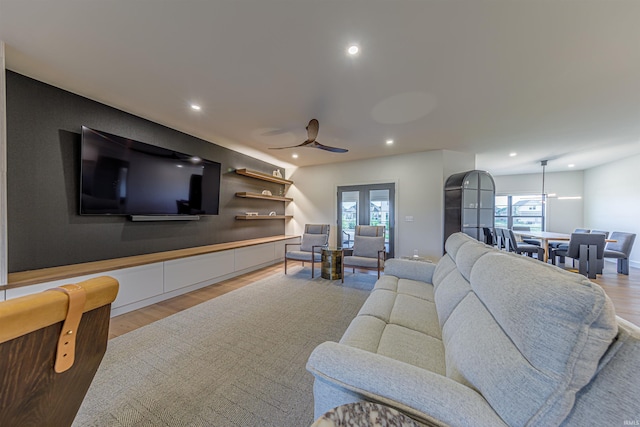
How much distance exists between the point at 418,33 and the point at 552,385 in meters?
2.18

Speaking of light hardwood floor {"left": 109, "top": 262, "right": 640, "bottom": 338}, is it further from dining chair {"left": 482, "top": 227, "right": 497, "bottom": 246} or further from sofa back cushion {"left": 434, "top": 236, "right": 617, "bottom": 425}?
sofa back cushion {"left": 434, "top": 236, "right": 617, "bottom": 425}

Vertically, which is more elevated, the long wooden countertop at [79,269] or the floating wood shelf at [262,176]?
the floating wood shelf at [262,176]

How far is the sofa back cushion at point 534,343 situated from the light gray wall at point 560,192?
27.4 feet

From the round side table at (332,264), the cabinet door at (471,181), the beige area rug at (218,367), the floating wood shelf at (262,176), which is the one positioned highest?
the floating wood shelf at (262,176)

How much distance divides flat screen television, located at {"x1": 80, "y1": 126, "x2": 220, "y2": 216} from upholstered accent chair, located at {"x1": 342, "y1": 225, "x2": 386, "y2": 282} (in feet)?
9.15

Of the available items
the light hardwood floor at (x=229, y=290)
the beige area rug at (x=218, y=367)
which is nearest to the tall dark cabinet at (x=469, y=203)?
the light hardwood floor at (x=229, y=290)

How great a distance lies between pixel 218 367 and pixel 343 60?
9.23 feet

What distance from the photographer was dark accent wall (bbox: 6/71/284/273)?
2.25m

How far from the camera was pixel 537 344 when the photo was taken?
735 mm

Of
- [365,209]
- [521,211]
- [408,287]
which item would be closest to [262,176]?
[365,209]

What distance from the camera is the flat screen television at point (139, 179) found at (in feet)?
8.67

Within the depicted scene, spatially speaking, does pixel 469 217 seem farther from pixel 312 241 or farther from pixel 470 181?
pixel 312 241

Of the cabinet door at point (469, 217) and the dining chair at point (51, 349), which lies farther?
the cabinet door at point (469, 217)

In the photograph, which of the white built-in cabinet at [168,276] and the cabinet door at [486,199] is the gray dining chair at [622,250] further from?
the white built-in cabinet at [168,276]
